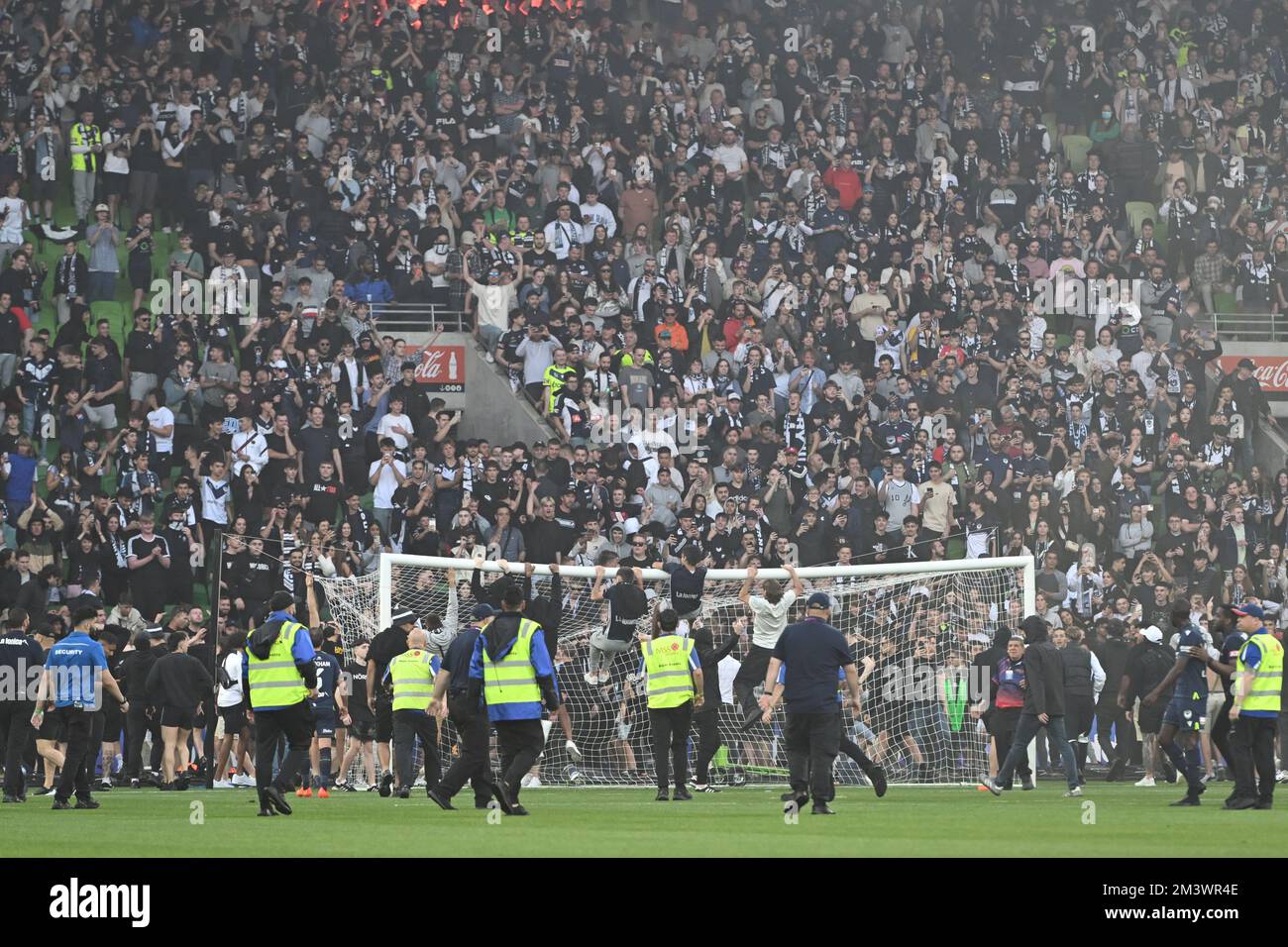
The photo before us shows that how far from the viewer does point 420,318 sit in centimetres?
3120

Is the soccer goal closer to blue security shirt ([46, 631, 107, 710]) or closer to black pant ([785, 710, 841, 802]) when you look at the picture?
blue security shirt ([46, 631, 107, 710])

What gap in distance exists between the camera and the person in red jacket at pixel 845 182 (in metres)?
34.2

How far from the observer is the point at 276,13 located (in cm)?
3462

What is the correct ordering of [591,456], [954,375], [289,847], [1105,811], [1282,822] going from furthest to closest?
[954,375] < [591,456] < [1105,811] < [1282,822] < [289,847]

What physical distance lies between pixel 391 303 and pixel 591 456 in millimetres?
4632

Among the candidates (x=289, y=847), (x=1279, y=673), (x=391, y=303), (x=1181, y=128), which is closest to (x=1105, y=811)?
(x=1279, y=673)

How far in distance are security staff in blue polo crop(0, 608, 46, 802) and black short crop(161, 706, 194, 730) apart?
247 cm

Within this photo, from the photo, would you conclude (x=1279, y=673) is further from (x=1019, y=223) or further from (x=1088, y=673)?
(x=1019, y=223)

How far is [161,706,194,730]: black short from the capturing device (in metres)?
23.3

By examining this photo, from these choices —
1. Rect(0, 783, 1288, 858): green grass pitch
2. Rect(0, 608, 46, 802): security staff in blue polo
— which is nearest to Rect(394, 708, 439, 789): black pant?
Rect(0, 783, 1288, 858): green grass pitch

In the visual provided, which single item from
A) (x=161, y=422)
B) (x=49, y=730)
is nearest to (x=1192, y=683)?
(x=49, y=730)

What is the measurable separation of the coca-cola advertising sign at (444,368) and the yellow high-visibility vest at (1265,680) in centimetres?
1497

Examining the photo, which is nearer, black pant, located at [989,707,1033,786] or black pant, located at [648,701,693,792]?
black pant, located at [648,701,693,792]

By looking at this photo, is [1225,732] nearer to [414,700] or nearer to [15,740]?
[414,700]
